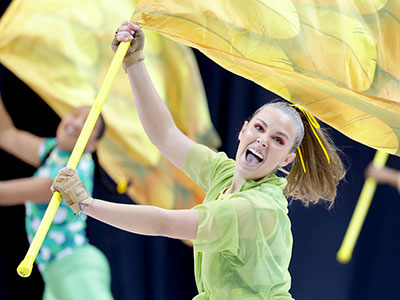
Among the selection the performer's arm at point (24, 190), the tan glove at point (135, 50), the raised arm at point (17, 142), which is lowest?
the performer's arm at point (24, 190)

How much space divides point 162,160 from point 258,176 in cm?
130

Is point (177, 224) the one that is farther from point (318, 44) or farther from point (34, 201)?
point (34, 201)

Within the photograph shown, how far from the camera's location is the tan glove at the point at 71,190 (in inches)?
44.5

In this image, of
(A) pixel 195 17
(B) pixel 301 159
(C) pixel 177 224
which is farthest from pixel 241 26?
(C) pixel 177 224

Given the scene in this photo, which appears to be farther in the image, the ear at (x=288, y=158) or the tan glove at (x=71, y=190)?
the ear at (x=288, y=158)

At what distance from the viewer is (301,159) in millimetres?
1465

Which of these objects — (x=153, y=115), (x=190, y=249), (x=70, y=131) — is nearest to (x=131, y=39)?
A: (x=153, y=115)

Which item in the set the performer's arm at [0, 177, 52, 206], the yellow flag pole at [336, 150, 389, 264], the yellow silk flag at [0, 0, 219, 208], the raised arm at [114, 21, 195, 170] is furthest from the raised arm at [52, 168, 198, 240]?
the yellow flag pole at [336, 150, 389, 264]

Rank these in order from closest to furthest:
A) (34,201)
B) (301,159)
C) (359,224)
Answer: (301,159)
(34,201)
(359,224)

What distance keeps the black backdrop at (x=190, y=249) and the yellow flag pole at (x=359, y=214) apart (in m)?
0.05

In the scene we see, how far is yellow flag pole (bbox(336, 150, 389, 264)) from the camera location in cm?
289

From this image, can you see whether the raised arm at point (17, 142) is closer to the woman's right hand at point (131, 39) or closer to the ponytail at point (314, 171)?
the woman's right hand at point (131, 39)

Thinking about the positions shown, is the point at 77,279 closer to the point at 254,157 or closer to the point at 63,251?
the point at 63,251

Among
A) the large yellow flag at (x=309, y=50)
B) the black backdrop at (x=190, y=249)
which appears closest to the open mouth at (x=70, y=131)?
the black backdrop at (x=190, y=249)
